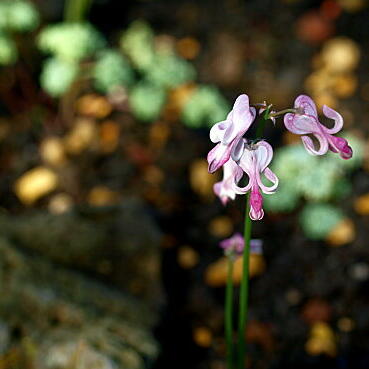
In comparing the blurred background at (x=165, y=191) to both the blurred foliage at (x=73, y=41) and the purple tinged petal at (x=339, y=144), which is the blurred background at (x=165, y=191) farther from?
the purple tinged petal at (x=339, y=144)

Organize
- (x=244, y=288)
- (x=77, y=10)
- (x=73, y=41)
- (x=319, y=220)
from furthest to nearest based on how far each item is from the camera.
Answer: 1. (x=77, y=10)
2. (x=73, y=41)
3. (x=319, y=220)
4. (x=244, y=288)

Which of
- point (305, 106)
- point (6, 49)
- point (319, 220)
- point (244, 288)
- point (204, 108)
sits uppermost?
point (6, 49)

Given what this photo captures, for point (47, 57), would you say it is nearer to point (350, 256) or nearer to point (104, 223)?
point (104, 223)

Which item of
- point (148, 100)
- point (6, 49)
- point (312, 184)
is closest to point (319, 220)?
point (312, 184)

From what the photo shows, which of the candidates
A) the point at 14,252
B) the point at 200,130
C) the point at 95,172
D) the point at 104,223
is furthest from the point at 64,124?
the point at 14,252

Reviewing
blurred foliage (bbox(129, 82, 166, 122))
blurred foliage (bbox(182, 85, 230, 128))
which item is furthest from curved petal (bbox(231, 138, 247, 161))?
blurred foliage (bbox(129, 82, 166, 122))

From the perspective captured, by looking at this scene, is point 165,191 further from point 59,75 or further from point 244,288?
point 244,288

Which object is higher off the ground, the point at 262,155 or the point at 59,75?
the point at 59,75
